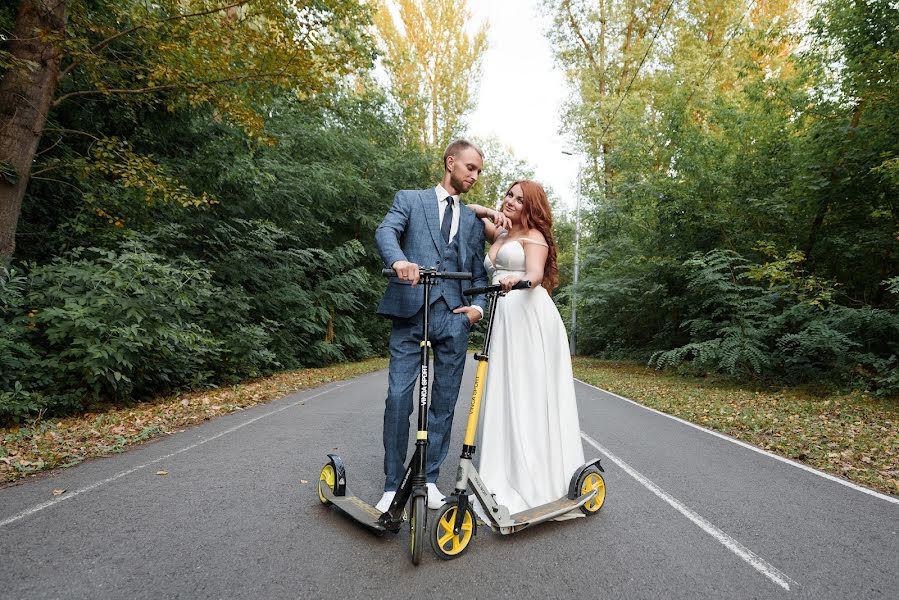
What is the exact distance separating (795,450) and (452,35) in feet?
81.5

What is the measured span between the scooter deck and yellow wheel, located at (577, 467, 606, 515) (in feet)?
4.54

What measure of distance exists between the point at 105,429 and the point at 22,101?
484 centimetres

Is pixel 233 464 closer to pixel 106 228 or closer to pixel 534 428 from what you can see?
pixel 534 428

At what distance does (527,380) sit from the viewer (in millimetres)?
3615

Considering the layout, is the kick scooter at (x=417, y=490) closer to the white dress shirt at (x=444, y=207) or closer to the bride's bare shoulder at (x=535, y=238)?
the white dress shirt at (x=444, y=207)

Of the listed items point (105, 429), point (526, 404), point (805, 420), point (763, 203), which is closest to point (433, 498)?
point (526, 404)

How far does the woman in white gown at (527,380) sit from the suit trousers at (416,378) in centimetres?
36

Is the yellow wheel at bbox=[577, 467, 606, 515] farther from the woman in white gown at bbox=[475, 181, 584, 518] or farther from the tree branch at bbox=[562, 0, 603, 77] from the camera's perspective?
the tree branch at bbox=[562, 0, 603, 77]

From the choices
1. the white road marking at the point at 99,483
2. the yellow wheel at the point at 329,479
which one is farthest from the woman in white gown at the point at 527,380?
the white road marking at the point at 99,483

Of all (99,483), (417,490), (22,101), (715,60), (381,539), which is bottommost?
(99,483)

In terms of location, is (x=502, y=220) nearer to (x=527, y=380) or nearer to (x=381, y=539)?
(x=527, y=380)

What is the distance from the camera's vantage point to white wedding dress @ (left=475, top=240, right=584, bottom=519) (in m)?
3.47

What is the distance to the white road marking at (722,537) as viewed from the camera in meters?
2.71

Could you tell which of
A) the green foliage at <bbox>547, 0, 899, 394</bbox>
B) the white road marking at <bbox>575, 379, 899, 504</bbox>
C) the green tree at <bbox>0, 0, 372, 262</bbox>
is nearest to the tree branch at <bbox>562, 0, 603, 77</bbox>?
the green foliage at <bbox>547, 0, 899, 394</bbox>
